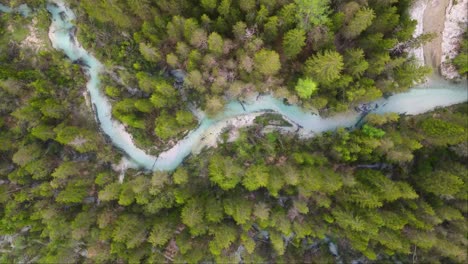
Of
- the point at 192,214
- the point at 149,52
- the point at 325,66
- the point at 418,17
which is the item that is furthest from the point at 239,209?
the point at 418,17

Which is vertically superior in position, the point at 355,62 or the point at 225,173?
the point at 355,62

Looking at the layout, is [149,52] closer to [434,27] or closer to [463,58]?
[434,27]

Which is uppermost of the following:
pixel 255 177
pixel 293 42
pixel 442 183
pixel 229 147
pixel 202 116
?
pixel 293 42

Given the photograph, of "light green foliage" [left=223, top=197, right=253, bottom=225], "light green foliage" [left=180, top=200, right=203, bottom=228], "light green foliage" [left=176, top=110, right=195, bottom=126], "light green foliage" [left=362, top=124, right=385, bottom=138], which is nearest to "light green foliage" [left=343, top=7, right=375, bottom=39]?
"light green foliage" [left=362, top=124, right=385, bottom=138]

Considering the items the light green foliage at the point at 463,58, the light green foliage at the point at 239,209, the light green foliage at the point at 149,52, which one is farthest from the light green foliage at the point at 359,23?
the light green foliage at the point at 239,209

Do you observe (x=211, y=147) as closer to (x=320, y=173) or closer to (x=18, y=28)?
(x=320, y=173)

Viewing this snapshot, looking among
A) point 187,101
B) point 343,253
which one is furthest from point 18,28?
point 343,253
